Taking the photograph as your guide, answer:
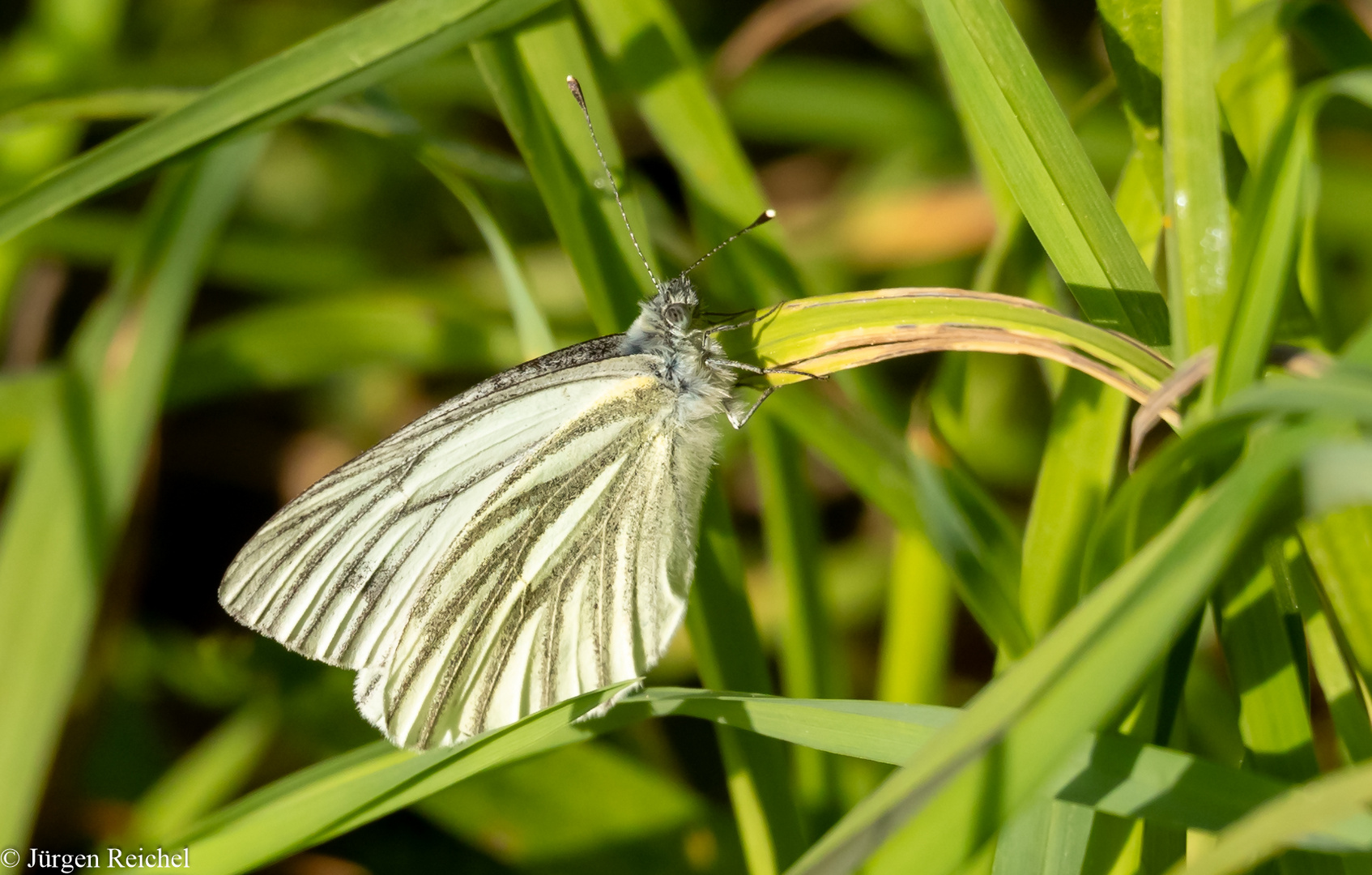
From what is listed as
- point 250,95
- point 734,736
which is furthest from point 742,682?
point 250,95

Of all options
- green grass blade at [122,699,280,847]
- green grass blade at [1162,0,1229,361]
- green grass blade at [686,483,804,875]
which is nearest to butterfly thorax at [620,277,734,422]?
green grass blade at [686,483,804,875]

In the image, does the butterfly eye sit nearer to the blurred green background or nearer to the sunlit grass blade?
the blurred green background

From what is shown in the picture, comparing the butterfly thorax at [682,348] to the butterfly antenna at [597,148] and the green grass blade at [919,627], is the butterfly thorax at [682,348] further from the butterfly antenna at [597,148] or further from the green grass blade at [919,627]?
the green grass blade at [919,627]

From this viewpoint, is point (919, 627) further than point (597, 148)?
Yes

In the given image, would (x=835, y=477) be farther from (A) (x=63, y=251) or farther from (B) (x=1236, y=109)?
(A) (x=63, y=251)

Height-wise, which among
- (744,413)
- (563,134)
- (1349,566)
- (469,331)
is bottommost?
(1349,566)

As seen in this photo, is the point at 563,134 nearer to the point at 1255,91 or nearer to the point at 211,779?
the point at 1255,91

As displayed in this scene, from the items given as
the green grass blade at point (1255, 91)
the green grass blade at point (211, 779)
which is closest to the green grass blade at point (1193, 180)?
the green grass blade at point (1255, 91)
